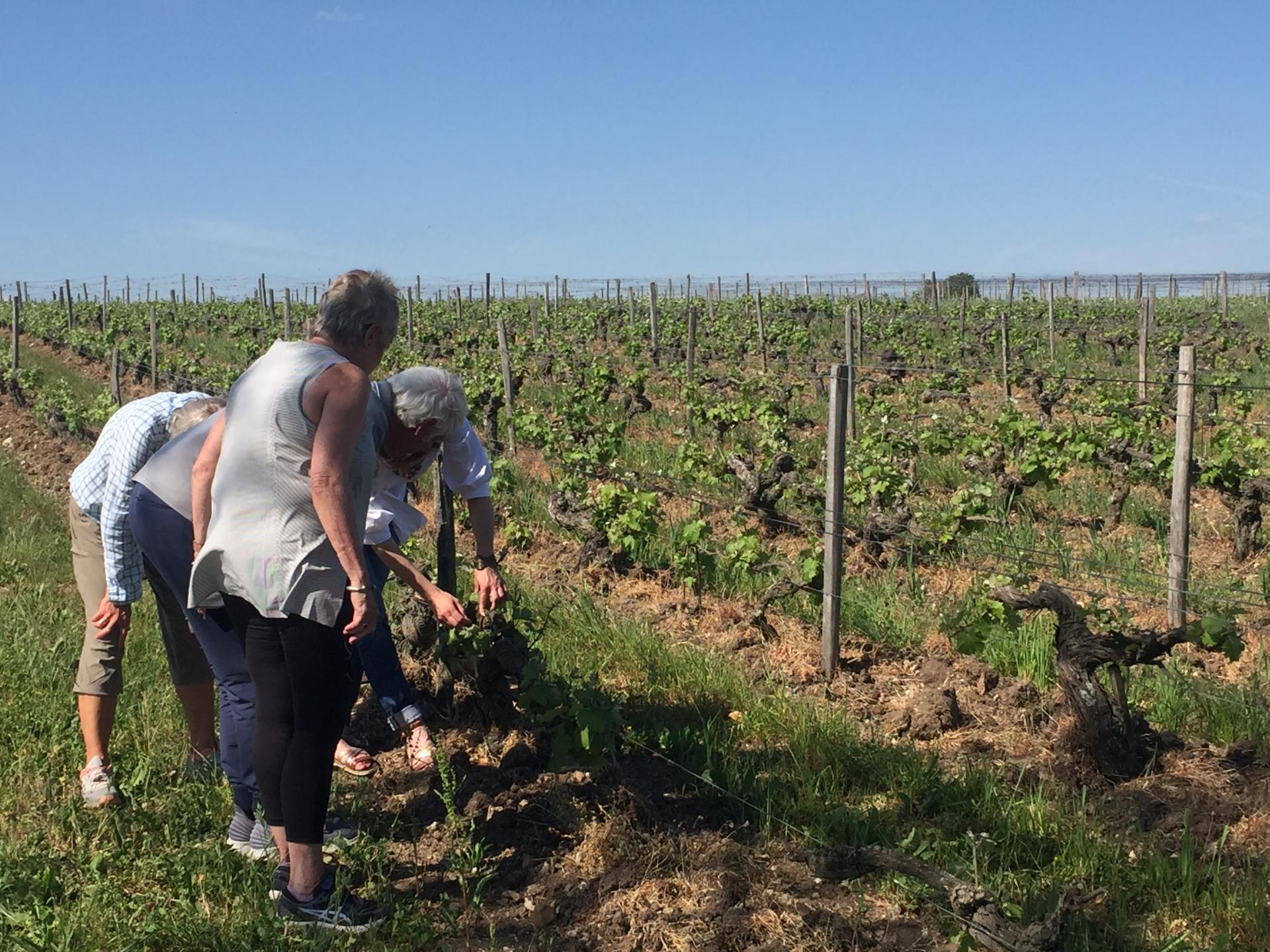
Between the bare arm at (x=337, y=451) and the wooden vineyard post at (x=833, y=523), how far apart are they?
9.50 ft

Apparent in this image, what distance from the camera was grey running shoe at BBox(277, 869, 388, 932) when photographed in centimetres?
295

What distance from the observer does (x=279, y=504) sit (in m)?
2.74

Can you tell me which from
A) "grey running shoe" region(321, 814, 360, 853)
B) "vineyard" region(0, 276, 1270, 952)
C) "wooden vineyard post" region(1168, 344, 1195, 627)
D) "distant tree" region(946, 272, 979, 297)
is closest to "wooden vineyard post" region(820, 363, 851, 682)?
"vineyard" region(0, 276, 1270, 952)

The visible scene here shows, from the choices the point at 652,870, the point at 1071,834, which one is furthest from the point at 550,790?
the point at 1071,834

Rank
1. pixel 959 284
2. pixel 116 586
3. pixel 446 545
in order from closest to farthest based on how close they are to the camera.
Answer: pixel 116 586, pixel 446 545, pixel 959 284

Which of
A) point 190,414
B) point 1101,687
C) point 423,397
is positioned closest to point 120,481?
point 190,414

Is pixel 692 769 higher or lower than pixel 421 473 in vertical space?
lower

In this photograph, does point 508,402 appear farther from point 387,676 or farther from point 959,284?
point 959,284

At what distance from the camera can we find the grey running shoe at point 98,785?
3.76 metres

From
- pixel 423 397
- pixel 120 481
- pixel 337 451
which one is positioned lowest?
pixel 120 481

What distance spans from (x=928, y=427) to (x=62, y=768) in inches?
373

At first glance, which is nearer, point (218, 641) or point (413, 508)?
point (218, 641)

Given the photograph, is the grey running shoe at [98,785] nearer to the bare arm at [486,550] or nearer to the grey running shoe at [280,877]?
the grey running shoe at [280,877]

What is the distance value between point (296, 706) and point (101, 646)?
57.3 inches
